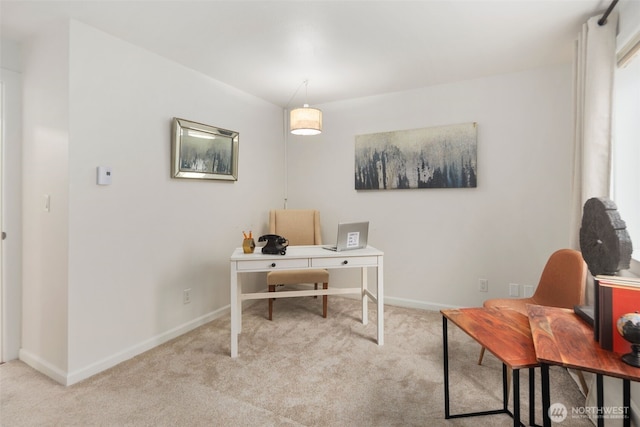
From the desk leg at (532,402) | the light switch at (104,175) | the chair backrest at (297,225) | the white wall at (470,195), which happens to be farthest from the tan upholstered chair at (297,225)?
the desk leg at (532,402)

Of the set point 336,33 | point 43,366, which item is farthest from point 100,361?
point 336,33

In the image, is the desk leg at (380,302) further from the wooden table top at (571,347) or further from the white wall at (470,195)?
the wooden table top at (571,347)

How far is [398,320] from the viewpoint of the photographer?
10.4 ft

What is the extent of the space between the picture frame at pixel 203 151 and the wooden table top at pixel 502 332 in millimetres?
2411

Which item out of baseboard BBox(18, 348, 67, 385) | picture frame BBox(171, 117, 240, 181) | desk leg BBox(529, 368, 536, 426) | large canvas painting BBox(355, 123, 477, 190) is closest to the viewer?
desk leg BBox(529, 368, 536, 426)

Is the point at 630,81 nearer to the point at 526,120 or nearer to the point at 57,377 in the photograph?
the point at 526,120

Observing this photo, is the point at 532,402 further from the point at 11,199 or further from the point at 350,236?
the point at 11,199

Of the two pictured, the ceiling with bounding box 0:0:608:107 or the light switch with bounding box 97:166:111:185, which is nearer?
the ceiling with bounding box 0:0:608:107

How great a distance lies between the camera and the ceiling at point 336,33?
1.98 metres

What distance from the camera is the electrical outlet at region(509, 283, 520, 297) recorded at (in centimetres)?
304

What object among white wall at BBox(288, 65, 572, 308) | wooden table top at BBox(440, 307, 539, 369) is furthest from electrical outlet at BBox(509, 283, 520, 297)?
wooden table top at BBox(440, 307, 539, 369)

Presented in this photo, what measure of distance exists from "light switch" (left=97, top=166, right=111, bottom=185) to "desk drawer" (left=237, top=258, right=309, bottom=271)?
Result: 3.64 feet

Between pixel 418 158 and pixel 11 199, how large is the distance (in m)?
3.56

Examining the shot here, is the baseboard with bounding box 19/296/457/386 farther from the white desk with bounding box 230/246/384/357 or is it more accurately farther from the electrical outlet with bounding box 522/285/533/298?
the electrical outlet with bounding box 522/285/533/298
